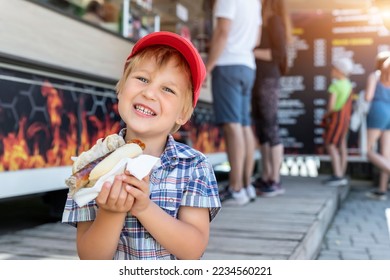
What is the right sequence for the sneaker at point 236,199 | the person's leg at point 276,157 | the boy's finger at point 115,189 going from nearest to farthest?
the boy's finger at point 115,189, the sneaker at point 236,199, the person's leg at point 276,157

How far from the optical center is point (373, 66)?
661 cm

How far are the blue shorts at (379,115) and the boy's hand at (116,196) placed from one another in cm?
388

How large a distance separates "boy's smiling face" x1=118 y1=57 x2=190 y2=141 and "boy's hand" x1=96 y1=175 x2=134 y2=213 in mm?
185

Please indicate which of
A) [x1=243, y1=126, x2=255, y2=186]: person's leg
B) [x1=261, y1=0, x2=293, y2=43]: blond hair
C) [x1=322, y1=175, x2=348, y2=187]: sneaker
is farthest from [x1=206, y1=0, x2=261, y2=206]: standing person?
[x1=322, y1=175, x2=348, y2=187]: sneaker

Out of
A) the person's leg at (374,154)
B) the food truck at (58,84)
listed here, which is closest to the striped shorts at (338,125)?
the person's leg at (374,154)

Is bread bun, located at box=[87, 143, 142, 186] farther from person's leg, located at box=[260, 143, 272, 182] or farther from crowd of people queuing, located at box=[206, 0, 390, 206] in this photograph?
person's leg, located at box=[260, 143, 272, 182]

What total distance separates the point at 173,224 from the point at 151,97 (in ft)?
0.81

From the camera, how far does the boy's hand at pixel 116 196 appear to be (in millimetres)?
883

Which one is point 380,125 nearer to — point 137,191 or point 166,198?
point 166,198

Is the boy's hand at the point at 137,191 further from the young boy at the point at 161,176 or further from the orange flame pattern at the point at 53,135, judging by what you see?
the orange flame pattern at the point at 53,135

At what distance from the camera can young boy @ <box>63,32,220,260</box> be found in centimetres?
100

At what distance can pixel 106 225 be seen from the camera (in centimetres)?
96
